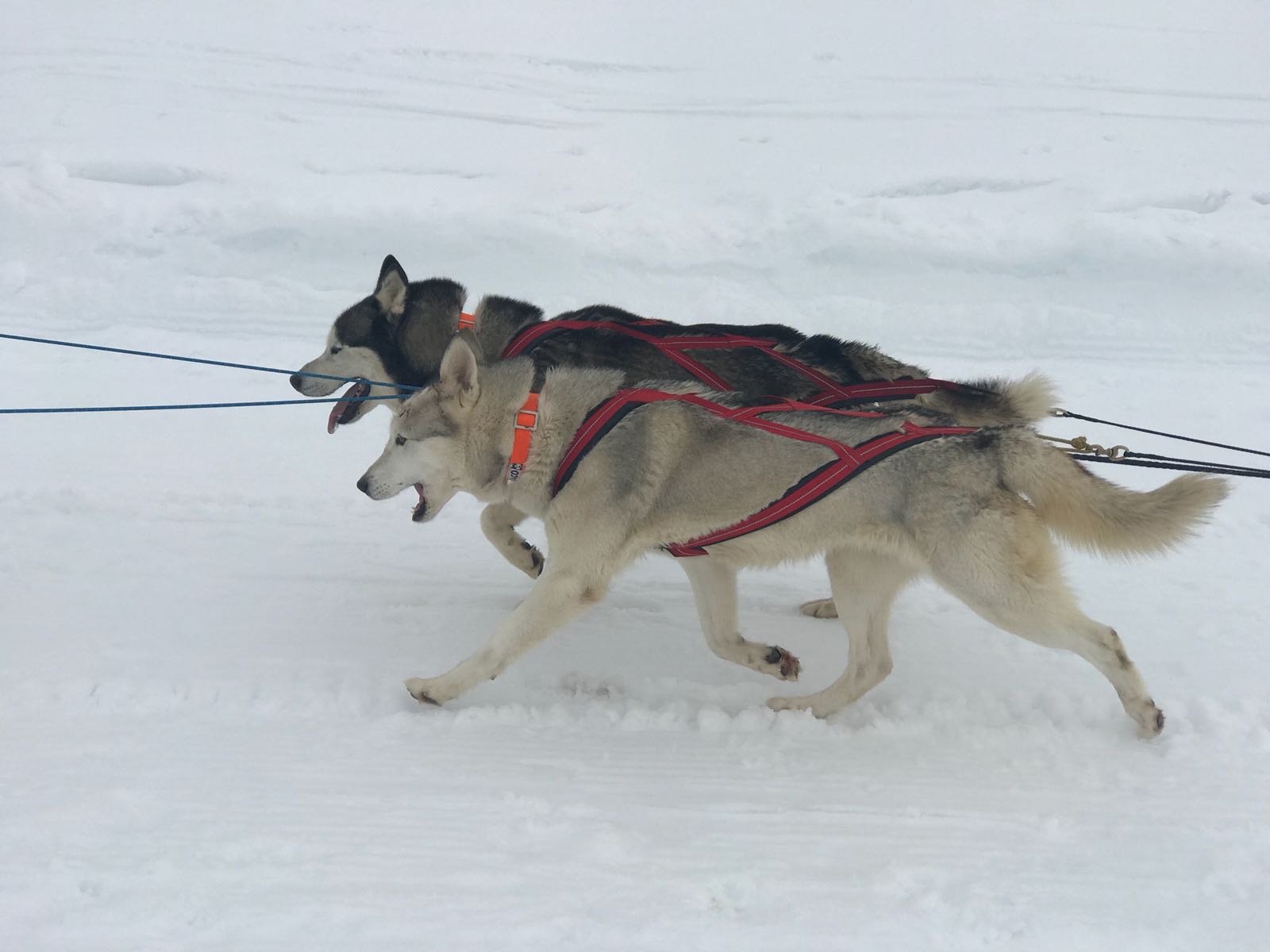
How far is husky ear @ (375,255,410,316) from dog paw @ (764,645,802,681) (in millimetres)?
2440

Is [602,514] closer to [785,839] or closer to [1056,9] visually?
[785,839]

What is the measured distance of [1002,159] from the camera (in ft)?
33.6

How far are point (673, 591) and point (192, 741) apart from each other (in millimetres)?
2318

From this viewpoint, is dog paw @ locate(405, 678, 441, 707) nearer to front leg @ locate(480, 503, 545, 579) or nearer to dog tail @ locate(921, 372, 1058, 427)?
front leg @ locate(480, 503, 545, 579)

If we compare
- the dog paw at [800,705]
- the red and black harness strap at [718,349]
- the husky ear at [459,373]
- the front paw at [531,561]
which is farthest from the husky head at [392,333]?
the dog paw at [800,705]

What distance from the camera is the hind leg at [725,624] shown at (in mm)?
4184

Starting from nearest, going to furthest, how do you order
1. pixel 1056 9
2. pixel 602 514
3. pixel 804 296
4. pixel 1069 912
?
pixel 1069 912, pixel 602 514, pixel 804 296, pixel 1056 9

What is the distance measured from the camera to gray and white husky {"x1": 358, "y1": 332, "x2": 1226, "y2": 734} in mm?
3545

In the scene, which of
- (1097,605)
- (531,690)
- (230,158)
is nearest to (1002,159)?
(1097,605)

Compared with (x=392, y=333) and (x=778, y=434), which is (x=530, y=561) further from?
(x=778, y=434)

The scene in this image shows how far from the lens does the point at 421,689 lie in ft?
12.6

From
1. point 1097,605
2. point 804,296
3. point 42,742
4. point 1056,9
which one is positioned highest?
point 1056,9

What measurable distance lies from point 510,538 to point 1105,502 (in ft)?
8.54

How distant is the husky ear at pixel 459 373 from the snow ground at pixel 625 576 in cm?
119
